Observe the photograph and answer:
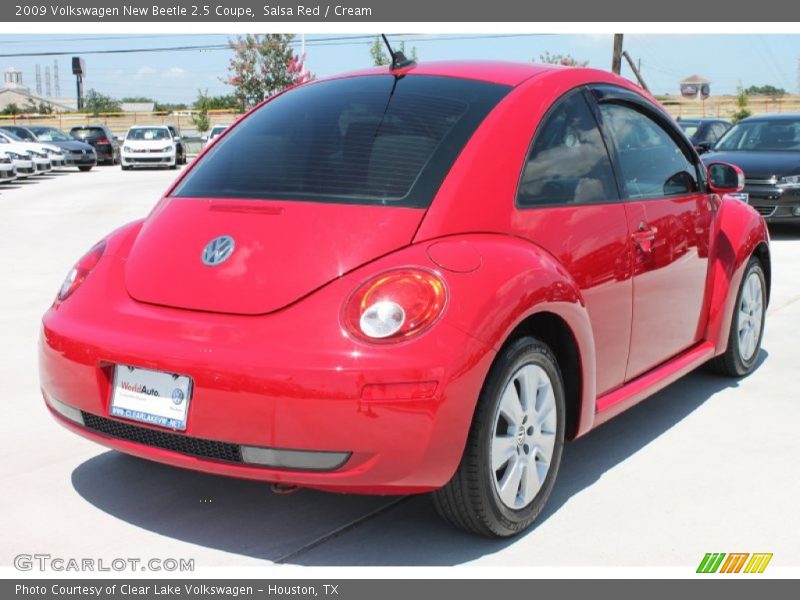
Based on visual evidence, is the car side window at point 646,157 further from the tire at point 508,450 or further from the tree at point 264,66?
the tree at point 264,66

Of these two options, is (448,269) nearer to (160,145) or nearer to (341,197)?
(341,197)

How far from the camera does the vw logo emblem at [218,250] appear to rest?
135 inches

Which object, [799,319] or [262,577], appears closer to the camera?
[262,577]

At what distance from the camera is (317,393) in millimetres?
3029

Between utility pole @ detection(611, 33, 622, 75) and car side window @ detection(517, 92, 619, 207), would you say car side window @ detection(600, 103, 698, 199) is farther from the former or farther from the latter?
utility pole @ detection(611, 33, 622, 75)

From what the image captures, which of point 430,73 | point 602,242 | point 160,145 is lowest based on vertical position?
point 160,145

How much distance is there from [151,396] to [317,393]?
0.59 metres

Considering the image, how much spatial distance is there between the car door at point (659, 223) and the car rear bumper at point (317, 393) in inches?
53.0

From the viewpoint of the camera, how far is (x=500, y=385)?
3307 mm

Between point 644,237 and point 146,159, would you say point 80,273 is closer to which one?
point 644,237

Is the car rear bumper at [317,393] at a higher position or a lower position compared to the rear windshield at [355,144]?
lower

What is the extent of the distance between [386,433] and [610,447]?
1859 millimetres

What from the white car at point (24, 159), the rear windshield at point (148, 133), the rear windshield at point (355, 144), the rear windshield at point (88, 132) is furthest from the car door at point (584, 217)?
the rear windshield at point (88, 132)
